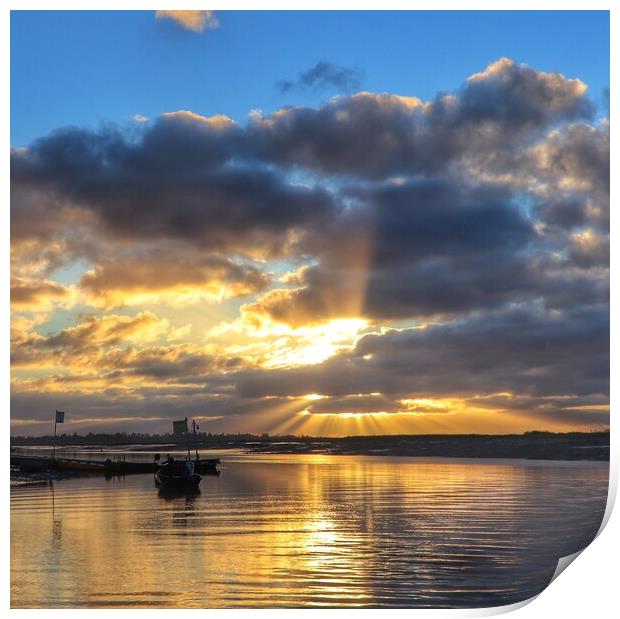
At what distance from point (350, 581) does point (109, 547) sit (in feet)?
24.3

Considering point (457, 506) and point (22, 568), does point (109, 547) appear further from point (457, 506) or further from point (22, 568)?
point (457, 506)

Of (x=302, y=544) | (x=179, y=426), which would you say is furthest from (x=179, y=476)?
(x=302, y=544)

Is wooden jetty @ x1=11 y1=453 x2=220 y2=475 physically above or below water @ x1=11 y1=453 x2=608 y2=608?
below

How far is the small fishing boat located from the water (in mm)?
2313

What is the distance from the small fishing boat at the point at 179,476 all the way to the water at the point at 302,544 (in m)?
2.31

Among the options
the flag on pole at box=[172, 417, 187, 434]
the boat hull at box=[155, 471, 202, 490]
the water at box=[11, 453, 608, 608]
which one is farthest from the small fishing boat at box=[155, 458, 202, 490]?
the flag on pole at box=[172, 417, 187, 434]

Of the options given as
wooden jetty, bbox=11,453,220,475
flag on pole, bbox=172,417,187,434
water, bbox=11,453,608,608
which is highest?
flag on pole, bbox=172,417,187,434

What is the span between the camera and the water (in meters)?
15.5

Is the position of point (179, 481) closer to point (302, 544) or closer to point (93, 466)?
point (93, 466)

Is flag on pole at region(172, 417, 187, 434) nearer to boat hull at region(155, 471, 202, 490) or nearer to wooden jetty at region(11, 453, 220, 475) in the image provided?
boat hull at region(155, 471, 202, 490)

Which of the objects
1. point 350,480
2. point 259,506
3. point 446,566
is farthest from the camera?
point 350,480

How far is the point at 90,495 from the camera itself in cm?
3694

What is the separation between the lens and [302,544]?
68.4 ft
